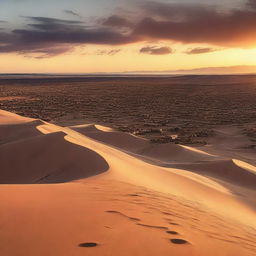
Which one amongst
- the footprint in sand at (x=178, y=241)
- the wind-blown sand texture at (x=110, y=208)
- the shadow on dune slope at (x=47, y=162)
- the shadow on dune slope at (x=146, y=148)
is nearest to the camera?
the wind-blown sand texture at (x=110, y=208)

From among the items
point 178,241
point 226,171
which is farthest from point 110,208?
point 226,171

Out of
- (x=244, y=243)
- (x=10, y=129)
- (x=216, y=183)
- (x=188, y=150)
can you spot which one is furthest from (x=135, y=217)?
(x=10, y=129)

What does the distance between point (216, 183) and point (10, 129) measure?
8465mm

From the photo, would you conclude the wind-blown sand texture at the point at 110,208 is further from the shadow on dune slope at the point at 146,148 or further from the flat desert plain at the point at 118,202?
the shadow on dune slope at the point at 146,148

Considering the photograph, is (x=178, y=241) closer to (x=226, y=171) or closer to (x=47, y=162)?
(x=47, y=162)

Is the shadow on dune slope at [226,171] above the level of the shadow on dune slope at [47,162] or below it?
below

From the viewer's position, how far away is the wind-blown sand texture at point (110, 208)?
3.01 m

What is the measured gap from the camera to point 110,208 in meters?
4.07

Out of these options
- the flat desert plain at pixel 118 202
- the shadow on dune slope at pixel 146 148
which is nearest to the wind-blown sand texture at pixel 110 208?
the flat desert plain at pixel 118 202

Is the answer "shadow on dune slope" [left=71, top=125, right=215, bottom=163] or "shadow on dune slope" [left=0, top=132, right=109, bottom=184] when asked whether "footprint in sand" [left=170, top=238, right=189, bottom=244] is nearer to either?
"shadow on dune slope" [left=0, top=132, right=109, bottom=184]

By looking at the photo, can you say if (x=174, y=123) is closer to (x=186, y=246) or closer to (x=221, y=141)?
(x=221, y=141)

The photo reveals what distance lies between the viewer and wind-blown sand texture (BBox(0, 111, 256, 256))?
3.01m

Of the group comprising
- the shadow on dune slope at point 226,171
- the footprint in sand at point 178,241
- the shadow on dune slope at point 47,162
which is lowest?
the shadow on dune slope at point 226,171

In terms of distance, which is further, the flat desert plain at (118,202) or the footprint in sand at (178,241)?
the footprint in sand at (178,241)
